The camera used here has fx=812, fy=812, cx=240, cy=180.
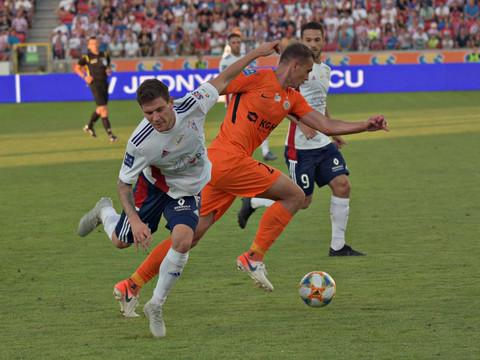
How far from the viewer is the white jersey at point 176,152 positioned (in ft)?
17.2

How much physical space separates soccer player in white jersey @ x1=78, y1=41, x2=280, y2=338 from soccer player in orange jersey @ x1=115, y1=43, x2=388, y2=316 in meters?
0.58

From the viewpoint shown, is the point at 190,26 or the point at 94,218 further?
the point at 190,26

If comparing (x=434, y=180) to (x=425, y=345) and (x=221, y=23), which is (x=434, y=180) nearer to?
(x=425, y=345)

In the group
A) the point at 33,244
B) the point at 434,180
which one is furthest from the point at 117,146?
the point at 33,244

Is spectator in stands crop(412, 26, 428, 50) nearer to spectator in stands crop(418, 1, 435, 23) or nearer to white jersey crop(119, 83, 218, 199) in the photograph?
spectator in stands crop(418, 1, 435, 23)

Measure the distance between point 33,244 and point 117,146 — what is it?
8537mm

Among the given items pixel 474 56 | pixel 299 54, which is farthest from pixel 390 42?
pixel 299 54

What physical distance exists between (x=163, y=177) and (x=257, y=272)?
4.03 ft

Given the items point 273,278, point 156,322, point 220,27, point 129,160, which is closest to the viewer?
point 156,322

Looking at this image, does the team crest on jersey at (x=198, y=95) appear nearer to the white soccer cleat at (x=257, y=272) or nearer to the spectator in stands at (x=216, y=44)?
the white soccer cleat at (x=257, y=272)

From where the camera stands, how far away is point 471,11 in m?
32.0

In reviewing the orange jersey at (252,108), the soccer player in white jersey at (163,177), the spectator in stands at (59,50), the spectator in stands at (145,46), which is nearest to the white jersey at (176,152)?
the soccer player in white jersey at (163,177)

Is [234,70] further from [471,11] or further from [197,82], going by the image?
[471,11]

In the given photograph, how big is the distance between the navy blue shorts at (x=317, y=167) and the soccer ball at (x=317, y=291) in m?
1.86
